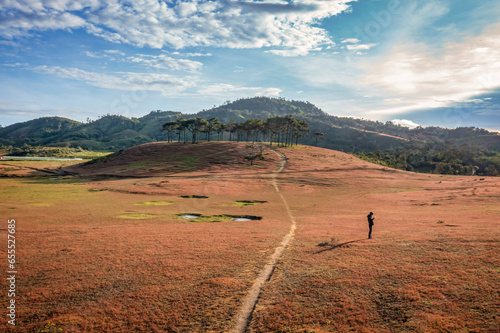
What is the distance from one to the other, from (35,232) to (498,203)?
199ft

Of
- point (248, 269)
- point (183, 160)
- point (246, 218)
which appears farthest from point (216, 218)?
point (183, 160)

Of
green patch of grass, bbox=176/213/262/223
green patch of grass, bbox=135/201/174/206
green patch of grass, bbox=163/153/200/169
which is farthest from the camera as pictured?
green patch of grass, bbox=163/153/200/169

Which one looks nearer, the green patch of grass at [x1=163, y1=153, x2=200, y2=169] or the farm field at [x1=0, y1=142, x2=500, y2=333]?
the farm field at [x1=0, y1=142, x2=500, y2=333]

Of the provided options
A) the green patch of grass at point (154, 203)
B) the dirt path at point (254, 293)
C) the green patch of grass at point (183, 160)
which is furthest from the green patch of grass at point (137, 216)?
the green patch of grass at point (183, 160)

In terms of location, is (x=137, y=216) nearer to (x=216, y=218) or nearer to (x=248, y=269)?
(x=216, y=218)

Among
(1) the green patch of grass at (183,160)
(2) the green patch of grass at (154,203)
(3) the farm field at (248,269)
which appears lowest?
(2) the green patch of grass at (154,203)

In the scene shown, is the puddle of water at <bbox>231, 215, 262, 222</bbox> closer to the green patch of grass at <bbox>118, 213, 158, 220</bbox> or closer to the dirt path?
the dirt path

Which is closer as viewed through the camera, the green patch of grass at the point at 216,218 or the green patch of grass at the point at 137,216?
the green patch of grass at the point at 137,216

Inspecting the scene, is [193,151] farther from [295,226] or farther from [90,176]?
[295,226]

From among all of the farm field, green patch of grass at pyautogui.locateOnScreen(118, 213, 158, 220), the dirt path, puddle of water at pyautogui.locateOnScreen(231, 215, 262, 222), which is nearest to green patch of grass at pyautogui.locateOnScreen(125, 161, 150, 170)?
the farm field

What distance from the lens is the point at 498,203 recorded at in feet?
133

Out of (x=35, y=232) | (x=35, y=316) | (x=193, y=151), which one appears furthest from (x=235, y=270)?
(x=193, y=151)

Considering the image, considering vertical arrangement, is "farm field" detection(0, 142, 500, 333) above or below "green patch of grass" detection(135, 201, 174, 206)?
above

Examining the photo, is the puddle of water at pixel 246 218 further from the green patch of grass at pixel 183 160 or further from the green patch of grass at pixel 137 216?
the green patch of grass at pixel 183 160
